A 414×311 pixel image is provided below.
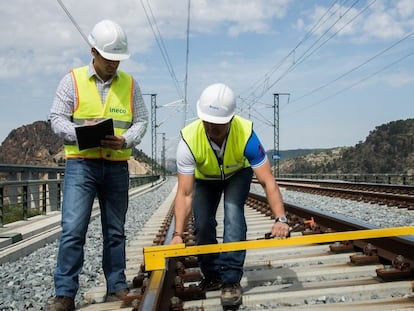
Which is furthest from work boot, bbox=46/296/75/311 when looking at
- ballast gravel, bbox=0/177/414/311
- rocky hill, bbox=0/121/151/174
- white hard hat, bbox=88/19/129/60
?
rocky hill, bbox=0/121/151/174

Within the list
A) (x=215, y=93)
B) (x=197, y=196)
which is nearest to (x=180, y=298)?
(x=197, y=196)

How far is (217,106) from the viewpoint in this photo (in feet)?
12.8

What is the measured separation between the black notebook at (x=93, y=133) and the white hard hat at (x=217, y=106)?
66 cm

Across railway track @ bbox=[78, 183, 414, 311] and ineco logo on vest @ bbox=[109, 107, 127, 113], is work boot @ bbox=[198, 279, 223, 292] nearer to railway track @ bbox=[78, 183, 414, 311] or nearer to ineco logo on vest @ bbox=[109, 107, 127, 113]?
railway track @ bbox=[78, 183, 414, 311]

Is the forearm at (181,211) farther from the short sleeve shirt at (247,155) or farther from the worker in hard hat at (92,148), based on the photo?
the worker in hard hat at (92,148)

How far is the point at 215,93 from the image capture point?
3980 mm

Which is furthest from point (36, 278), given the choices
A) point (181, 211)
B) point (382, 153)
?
point (382, 153)

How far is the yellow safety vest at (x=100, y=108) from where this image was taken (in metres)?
4.17

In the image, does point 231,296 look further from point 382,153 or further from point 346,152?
point 346,152

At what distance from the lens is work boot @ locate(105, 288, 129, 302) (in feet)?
14.1

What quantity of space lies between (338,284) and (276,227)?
0.74 m

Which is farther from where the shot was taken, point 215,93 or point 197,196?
point 197,196

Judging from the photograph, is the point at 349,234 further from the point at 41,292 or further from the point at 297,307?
the point at 41,292

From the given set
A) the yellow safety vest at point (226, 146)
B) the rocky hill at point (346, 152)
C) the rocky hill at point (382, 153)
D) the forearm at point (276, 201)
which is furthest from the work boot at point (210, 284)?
the rocky hill at point (382, 153)
